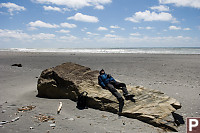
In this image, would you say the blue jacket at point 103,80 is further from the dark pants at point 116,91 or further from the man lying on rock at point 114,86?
the dark pants at point 116,91

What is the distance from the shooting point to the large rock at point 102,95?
5895mm

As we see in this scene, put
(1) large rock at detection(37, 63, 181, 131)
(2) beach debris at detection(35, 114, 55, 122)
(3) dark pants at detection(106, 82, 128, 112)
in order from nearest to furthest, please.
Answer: (2) beach debris at detection(35, 114, 55, 122) → (1) large rock at detection(37, 63, 181, 131) → (3) dark pants at detection(106, 82, 128, 112)

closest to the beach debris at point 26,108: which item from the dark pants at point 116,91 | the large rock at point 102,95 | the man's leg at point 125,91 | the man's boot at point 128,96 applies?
the large rock at point 102,95

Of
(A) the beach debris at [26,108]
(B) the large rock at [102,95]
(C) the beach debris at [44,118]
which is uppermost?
(B) the large rock at [102,95]

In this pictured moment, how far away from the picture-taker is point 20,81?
484 inches

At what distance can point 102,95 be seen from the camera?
6.98 m

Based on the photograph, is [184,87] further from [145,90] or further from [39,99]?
[39,99]

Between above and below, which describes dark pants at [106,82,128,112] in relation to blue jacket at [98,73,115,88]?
below

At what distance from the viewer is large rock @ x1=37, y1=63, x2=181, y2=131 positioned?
5895mm

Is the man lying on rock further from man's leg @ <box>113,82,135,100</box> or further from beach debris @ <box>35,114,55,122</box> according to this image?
beach debris @ <box>35,114,55,122</box>

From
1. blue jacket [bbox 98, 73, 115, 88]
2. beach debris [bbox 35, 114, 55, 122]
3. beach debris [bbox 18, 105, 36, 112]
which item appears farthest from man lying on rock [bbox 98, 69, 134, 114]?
beach debris [bbox 18, 105, 36, 112]

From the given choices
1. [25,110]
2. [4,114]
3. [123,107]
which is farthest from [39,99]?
[123,107]

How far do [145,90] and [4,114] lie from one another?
5.67 metres

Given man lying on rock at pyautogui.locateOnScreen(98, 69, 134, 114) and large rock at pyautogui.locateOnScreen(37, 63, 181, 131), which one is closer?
large rock at pyautogui.locateOnScreen(37, 63, 181, 131)
